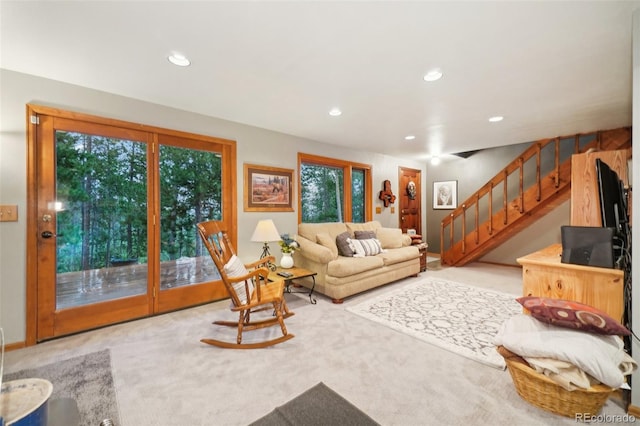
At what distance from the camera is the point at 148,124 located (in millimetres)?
3053

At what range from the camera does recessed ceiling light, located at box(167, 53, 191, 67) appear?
215 centimetres

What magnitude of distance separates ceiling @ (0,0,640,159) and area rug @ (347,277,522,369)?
7.86 feet

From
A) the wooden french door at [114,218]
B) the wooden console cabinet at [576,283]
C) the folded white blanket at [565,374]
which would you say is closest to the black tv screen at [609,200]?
the wooden console cabinet at [576,283]

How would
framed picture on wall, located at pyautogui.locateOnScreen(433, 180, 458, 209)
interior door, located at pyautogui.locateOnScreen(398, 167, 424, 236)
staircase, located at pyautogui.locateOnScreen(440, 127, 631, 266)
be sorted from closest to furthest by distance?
staircase, located at pyautogui.locateOnScreen(440, 127, 631, 266), interior door, located at pyautogui.locateOnScreen(398, 167, 424, 236), framed picture on wall, located at pyautogui.locateOnScreen(433, 180, 458, 209)

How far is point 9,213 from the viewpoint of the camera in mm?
2344

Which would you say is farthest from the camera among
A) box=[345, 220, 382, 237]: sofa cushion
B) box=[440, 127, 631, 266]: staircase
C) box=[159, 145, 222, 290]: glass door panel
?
box=[345, 220, 382, 237]: sofa cushion

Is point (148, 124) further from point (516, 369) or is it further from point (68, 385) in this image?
point (516, 369)

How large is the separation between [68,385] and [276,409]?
58.9 inches

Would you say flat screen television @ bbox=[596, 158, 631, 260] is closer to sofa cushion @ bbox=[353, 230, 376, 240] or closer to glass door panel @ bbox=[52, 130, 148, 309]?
sofa cushion @ bbox=[353, 230, 376, 240]

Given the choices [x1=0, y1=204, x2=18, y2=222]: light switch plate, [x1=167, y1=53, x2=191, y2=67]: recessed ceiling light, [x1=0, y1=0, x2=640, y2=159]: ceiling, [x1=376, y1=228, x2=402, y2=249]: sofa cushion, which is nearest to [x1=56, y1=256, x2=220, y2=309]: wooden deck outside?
[x1=0, y1=204, x2=18, y2=222]: light switch plate

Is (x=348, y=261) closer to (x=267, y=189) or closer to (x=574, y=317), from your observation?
(x=267, y=189)

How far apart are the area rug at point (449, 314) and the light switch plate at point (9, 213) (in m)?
3.36

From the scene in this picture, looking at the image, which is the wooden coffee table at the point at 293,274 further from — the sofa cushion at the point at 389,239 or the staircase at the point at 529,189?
the staircase at the point at 529,189

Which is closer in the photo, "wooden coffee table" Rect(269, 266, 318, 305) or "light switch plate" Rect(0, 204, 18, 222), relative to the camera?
"light switch plate" Rect(0, 204, 18, 222)
